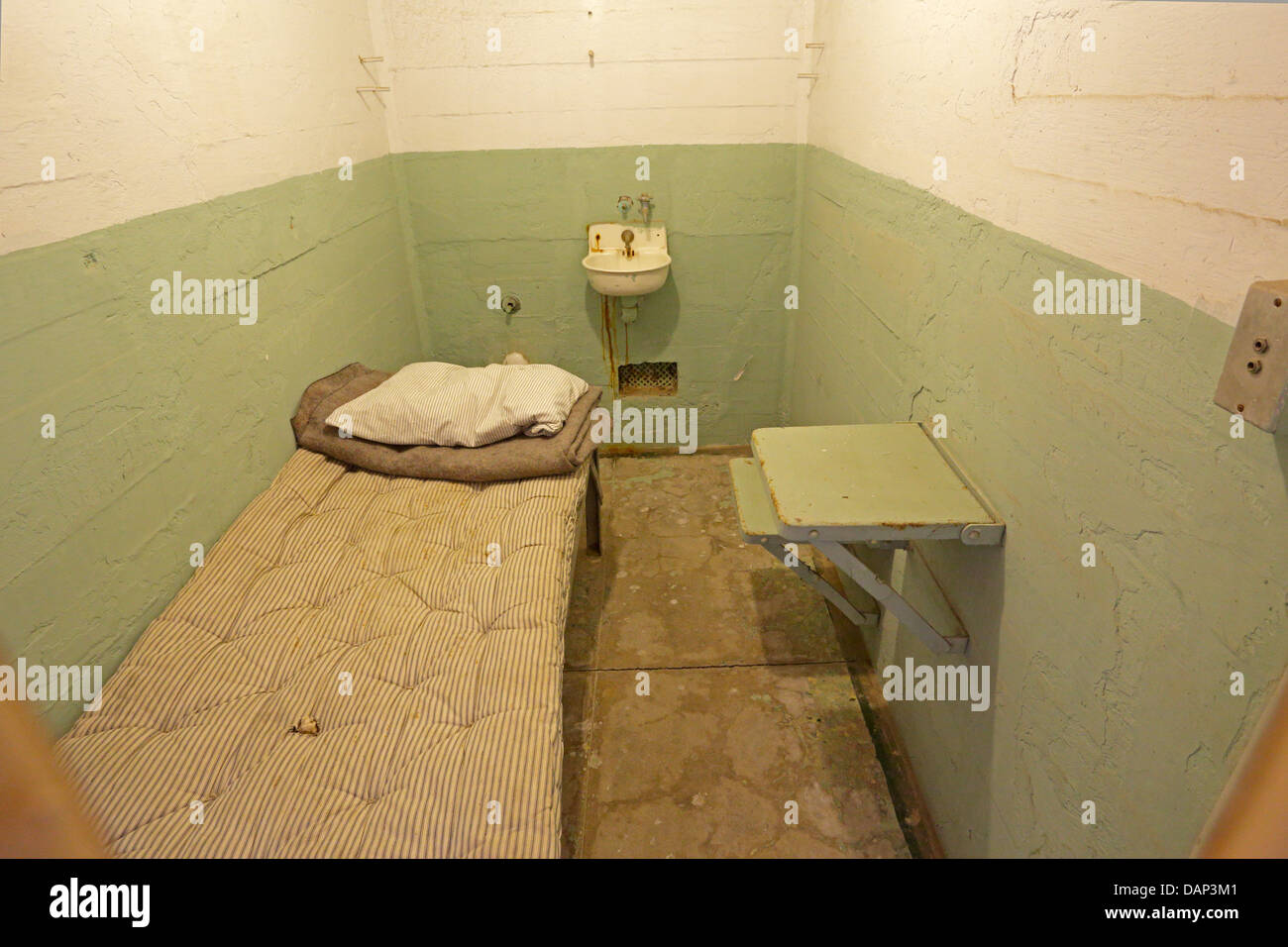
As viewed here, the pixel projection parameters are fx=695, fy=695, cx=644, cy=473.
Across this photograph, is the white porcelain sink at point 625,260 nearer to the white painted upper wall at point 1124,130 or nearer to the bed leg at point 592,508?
the bed leg at point 592,508

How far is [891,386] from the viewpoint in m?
2.13

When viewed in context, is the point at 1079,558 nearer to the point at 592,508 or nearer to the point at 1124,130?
the point at 1124,130

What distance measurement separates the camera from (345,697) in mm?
1513

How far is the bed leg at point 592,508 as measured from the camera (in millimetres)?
2920

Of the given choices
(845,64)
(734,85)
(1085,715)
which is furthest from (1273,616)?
(734,85)

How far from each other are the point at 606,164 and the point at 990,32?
222 cm

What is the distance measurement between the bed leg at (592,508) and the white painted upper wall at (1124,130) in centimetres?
162

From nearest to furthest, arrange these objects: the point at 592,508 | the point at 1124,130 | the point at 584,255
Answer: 1. the point at 1124,130
2. the point at 592,508
3. the point at 584,255

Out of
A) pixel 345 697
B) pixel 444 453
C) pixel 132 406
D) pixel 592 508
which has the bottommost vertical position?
pixel 592 508

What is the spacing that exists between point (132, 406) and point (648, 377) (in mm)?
2584

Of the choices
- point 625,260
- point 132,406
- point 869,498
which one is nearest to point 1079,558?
point 869,498

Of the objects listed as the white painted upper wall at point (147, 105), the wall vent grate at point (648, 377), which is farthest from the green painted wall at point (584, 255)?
the white painted upper wall at point (147, 105)

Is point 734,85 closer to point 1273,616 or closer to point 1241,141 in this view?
point 1241,141

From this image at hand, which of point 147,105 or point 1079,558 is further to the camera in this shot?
point 147,105
